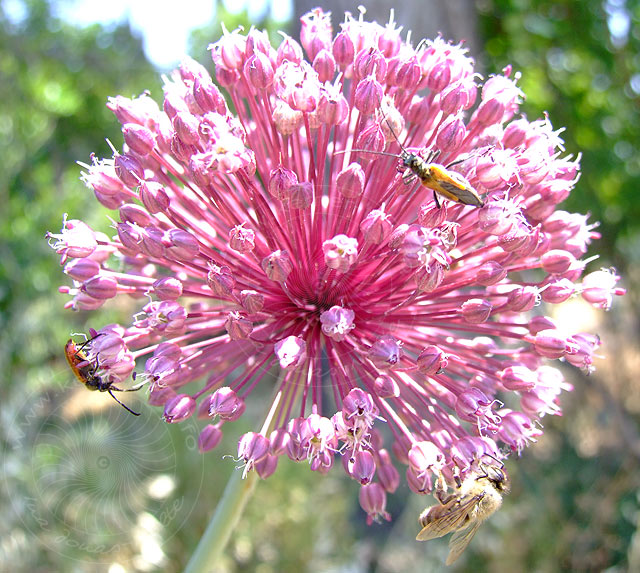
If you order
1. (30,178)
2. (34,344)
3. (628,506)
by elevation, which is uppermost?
(628,506)

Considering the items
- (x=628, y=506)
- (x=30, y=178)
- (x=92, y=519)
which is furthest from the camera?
(x=30, y=178)

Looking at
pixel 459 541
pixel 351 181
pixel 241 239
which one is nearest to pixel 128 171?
pixel 241 239

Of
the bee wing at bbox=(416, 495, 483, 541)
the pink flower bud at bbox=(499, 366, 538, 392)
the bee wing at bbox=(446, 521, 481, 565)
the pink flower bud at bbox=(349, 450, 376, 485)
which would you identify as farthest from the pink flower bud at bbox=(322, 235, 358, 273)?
the bee wing at bbox=(446, 521, 481, 565)

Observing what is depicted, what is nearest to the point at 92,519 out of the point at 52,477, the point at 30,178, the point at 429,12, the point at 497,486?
the point at 52,477

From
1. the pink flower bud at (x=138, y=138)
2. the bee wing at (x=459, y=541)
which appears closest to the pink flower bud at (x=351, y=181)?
the pink flower bud at (x=138, y=138)

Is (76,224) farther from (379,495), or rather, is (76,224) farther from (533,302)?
(533,302)

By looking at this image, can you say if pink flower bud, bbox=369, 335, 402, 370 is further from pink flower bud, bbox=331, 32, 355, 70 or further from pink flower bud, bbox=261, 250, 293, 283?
pink flower bud, bbox=331, 32, 355, 70
